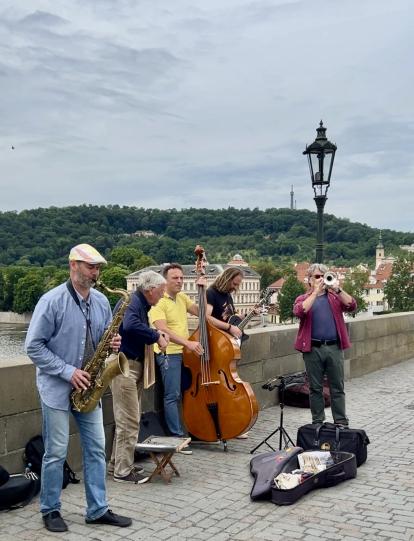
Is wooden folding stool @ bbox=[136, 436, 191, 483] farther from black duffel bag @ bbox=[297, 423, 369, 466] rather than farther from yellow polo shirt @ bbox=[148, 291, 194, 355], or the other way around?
black duffel bag @ bbox=[297, 423, 369, 466]

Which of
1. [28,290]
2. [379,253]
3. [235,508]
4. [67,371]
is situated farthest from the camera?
[379,253]

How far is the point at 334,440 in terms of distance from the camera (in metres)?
6.16

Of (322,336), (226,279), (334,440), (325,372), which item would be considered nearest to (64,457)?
(334,440)

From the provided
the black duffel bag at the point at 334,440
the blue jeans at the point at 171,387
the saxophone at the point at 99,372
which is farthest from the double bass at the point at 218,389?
the saxophone at the point at 99,372

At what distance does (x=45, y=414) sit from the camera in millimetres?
4406

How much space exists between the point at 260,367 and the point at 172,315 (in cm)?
259

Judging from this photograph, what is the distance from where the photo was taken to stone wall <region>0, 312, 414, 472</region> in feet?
17.7

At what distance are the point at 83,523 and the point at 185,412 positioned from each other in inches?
82.2

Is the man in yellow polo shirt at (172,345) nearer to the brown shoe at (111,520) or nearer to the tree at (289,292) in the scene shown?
the brown shoe at (111,520)

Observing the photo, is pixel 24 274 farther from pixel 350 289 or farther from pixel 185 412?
pixel 185 412

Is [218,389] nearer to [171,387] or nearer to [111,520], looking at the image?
[171,387]

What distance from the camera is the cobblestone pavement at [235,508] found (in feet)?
14.5

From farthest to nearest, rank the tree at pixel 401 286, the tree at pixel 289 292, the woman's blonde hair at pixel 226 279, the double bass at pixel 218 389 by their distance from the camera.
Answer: the tree at pixel 289 292, the tree at pixel 401 286, the woman's blonde hair at pixel 226 279, the double bass at pixel 218 389

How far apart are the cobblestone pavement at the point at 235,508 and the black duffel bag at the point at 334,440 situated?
0.18m
